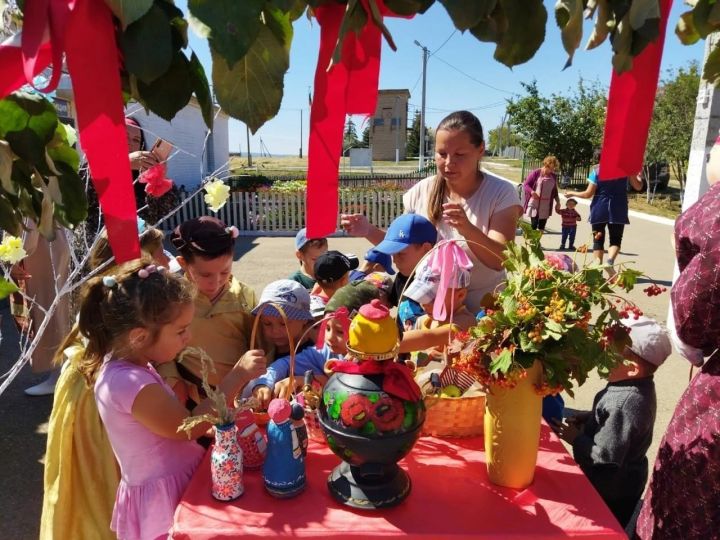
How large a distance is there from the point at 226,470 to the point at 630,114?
120 centimetres

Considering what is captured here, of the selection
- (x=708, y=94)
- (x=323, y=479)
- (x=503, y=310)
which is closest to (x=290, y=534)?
(x=323, y=479)

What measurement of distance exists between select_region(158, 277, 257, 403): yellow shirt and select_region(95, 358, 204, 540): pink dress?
47cm

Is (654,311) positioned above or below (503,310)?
below

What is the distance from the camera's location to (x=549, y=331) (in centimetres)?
124

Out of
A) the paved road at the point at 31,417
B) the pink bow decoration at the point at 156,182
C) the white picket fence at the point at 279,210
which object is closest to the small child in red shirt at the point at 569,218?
the paved road at the point at 31,417

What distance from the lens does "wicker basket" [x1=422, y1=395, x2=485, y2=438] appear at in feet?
5.27

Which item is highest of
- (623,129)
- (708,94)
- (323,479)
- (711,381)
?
(708,94)

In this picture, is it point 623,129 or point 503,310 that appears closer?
point 623,129

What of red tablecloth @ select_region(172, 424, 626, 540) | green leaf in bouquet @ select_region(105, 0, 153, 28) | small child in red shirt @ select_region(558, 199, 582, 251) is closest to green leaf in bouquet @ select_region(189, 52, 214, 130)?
green leaf in bouquet @ select_region(105, 0, 153, 28)

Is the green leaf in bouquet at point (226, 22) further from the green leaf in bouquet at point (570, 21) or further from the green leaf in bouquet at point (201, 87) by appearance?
the green leaf in bouquet at point (570, 21)

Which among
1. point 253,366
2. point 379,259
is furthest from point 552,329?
point 379,259

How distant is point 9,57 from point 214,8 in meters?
0.29

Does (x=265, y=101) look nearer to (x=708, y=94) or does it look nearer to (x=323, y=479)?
(x=323, y=479)

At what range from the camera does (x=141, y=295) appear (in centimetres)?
157
